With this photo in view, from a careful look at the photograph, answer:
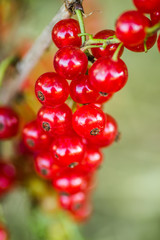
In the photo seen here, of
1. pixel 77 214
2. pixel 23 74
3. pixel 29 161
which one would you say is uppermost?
pixel 23 74

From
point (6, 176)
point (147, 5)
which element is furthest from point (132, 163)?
point (147, 5)

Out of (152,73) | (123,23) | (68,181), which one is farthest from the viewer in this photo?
(152,73)

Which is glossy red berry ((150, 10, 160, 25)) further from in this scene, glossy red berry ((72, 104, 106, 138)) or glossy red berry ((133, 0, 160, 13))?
glossy red berry ((72, 104, 106, 138))

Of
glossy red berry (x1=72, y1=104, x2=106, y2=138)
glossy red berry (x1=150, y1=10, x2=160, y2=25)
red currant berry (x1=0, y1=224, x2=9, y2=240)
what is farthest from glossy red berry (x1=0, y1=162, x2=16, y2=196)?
glossy red berry (x1=150, y1=10, x2=160, y2=25)

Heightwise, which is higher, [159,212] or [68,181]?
[68,181]

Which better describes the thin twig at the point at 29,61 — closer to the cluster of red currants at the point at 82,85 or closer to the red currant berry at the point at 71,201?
the cluster of red currants at the point at 82,85

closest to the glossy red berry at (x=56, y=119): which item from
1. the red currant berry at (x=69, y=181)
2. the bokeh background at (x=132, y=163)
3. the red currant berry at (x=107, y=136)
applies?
the red currant berry at (x=107, y=136)

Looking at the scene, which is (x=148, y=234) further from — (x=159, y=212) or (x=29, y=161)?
(x=29, y=161)

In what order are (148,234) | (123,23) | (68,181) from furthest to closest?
(148,234) < (68,181) < (123,23)

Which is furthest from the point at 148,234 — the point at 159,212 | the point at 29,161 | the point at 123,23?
the point at 123,23

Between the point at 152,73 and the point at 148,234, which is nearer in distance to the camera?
the point at 148,234
